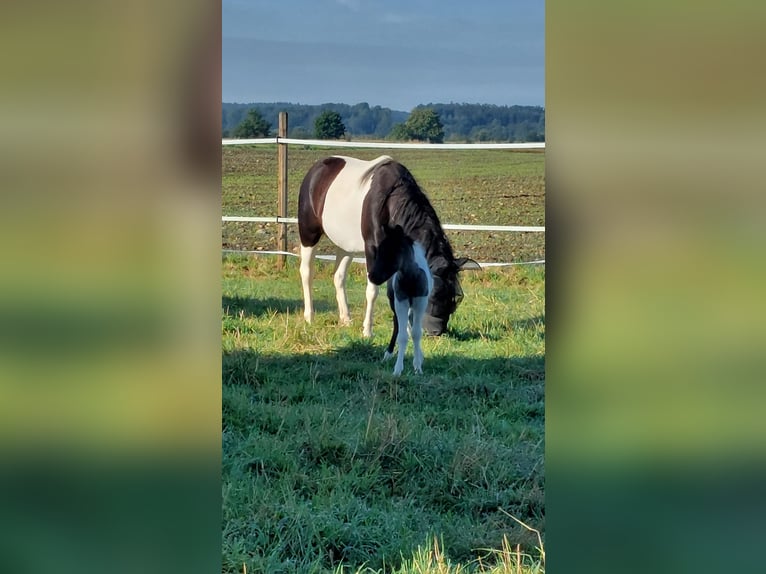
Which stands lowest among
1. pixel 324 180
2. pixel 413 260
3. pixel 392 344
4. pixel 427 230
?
pixel 392 344

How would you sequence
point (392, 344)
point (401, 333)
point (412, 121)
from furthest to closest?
point (412, 121) → point (392, 344) → point (401, 333)

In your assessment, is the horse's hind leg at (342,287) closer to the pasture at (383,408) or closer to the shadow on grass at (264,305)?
the pasture at (383,408)

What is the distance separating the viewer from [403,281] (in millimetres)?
4402

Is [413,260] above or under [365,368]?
above

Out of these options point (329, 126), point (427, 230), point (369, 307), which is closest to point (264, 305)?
point (369, 307)

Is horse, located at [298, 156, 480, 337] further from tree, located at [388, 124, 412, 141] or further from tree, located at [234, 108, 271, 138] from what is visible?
tree, located at [234, 108, 271, 138]

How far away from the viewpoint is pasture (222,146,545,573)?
249 centimetres

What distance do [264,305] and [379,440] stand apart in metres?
2.39

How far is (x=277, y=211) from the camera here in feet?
21.9

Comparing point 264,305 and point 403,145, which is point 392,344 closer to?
point 264,305
